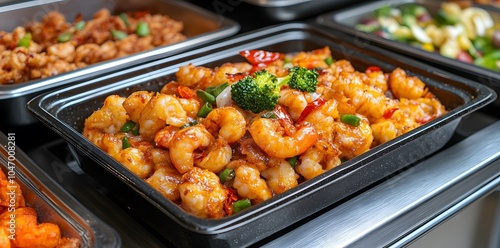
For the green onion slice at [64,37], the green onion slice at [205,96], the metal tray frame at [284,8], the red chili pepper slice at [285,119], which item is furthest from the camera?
the metal tray frame at [284,8]

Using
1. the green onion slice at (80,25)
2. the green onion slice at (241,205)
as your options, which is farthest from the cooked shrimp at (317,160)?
the green onion slice at (80,25)

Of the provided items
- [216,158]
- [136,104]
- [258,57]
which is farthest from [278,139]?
[258,57]

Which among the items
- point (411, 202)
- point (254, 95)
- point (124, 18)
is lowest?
point (411, 202)

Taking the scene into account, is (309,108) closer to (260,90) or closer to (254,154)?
(260,90)

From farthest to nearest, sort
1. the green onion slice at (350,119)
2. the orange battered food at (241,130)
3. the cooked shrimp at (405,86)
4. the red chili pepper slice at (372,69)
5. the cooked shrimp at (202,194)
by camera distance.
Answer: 1. the red chili pepper slice at (372,69)
2. the cooked shrimp at (405,86)
3. the green onion slice at (350,119)
4. the orange battered food at (241,130)
5. the cooked shrimp at (202,194)

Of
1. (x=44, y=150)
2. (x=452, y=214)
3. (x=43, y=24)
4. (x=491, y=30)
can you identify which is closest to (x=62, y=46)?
(x=43, y=24)

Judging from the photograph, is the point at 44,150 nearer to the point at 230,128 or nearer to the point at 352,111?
the point at 230,128

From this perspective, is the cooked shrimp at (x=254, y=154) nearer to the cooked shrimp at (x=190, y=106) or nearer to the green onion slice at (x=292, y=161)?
the green onion slice at (x=292, y=161)
